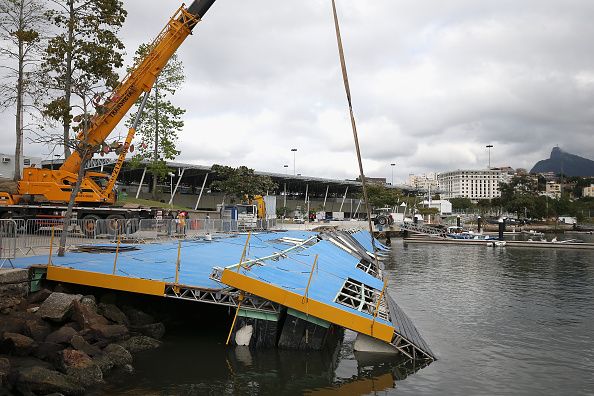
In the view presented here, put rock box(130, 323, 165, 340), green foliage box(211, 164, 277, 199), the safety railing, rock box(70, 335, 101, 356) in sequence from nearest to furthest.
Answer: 1. rock box(70, 335, 101, 356)
2. rock box(130, 323, 165, 340)
3. the safety railing
4. green foliage box(211, 164, 277, 199)

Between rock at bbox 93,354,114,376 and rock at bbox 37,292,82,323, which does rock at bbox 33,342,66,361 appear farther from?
rock at bbox 37,292,82,323

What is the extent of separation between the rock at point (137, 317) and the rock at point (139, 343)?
1105 millimetres

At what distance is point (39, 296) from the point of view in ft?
42.9

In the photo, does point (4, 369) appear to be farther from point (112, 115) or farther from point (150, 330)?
point (112, 115)

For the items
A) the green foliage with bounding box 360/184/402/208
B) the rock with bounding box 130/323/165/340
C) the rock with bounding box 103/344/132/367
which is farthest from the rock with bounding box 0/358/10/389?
the green foliage with bounding box 360/184/402/208

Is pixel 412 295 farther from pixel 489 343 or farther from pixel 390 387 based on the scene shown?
pixel 390 387

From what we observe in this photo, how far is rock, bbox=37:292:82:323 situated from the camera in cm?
1183

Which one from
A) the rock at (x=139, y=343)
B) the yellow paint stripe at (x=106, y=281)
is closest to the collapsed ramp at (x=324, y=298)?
the yellow paint stripe at (x=106, y=281)

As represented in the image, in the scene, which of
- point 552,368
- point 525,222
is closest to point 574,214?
point 525,222

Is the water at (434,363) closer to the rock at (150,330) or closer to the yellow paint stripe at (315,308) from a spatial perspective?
the rock at (150,330)

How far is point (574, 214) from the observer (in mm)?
147625

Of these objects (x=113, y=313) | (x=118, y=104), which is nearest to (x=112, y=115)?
(x=118, y=104)

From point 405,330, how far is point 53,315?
932cm

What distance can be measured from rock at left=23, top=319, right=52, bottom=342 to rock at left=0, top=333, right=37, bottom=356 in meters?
0.51
